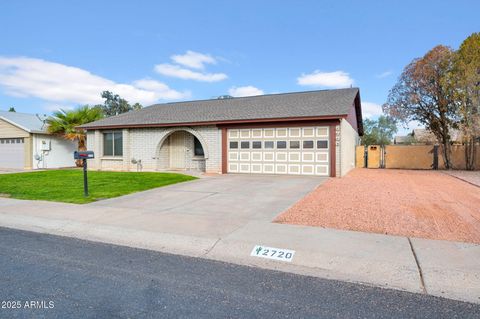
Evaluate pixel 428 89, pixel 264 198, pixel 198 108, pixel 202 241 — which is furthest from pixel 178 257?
pixel 428 89

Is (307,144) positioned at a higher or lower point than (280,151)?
higher

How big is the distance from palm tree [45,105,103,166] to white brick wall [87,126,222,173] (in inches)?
114

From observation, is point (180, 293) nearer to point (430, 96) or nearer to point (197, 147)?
point (197, 147)

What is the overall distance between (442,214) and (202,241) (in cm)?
531

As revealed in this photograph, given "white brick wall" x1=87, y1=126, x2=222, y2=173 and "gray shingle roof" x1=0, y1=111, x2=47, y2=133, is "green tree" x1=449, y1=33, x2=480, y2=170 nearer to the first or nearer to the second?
"white brick wall" x1=87, y1=126, x2=222, y2=173

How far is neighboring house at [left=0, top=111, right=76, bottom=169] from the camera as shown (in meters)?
21.8

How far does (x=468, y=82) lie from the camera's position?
678 inches

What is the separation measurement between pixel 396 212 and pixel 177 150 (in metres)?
14.3

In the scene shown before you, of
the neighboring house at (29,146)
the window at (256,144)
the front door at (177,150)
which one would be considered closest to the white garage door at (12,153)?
the neighboring house at (29,146)

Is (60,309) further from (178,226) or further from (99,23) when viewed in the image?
(99,23)

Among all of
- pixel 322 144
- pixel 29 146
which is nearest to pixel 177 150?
pixel 322 144

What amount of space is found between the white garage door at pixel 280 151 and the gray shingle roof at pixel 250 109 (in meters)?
0.83

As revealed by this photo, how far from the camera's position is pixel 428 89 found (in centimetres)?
1944

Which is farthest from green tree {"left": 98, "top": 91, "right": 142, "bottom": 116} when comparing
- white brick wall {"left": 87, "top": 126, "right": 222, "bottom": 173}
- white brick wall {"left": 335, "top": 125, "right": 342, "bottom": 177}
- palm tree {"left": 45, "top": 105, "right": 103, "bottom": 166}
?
white brick wall {"left": 335, "top": 125, "right": 342, "bottom": 177}
